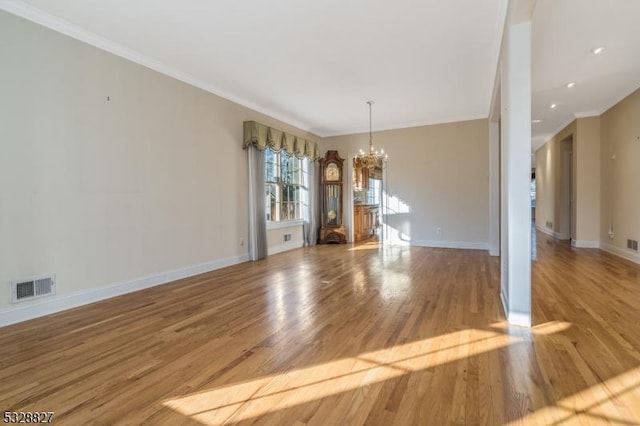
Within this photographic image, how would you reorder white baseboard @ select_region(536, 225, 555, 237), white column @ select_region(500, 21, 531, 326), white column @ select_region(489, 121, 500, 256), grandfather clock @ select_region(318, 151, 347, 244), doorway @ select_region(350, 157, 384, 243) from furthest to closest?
white baseboard @ select_region(536, 225, 555, 237)
doorway @ select_region(350, 157, 384, 243)
grandfather clock @ select_region(318, 151, 347, 244)
white column @ select_region(489, 121, 500, 256)
white column @ select_region(500, 21, 531, 326)

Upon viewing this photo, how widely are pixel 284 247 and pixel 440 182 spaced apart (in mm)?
3686

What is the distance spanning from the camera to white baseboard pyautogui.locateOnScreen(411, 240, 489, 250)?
6.51 m

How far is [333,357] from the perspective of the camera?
208 centimetres

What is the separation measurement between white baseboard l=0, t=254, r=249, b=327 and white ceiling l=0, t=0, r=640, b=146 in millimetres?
2646

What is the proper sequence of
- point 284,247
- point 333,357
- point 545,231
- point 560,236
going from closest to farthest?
point 333,357, point 284,247, point 560,236, point 545,231

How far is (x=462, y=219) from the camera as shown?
668 centimetres

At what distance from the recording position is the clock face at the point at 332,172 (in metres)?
7.73

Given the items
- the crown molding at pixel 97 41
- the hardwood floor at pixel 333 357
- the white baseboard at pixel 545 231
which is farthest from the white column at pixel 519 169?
the white baseboard at pixel 545 231

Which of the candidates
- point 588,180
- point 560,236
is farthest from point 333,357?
point 560,236

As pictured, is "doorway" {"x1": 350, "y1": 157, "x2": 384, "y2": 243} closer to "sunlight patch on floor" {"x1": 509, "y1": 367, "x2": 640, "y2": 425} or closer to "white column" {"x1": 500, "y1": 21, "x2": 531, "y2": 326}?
"white column" {"x1": 500, "y1": 21, "x2": 531, "y2": 326}

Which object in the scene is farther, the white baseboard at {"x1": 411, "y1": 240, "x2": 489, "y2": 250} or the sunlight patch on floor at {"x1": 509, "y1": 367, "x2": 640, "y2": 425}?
the white baseboard at {"x1": 411, "y1": 240, "x2": 489, "y2": 250}

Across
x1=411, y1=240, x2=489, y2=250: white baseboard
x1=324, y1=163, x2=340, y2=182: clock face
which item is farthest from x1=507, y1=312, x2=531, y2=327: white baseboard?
x1=324, y1=163, x2=340, y2=182: clock face

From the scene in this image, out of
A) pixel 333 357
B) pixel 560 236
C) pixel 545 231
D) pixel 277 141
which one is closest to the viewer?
pixel 333 357

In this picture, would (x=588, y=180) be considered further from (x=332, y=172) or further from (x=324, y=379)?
(x=324, y=379)
